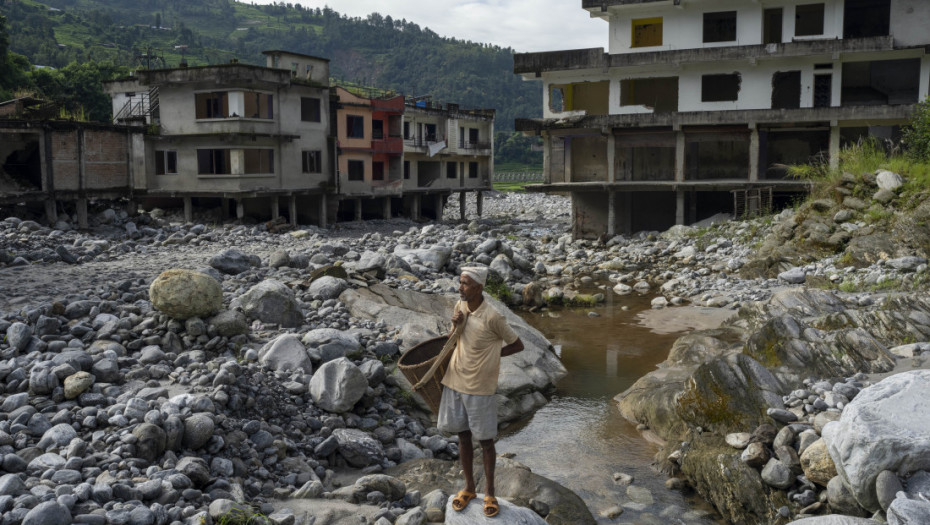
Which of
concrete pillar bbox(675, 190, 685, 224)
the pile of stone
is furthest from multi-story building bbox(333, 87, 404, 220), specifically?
the pile of stone

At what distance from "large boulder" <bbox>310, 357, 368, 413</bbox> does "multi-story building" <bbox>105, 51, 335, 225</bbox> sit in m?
26.0

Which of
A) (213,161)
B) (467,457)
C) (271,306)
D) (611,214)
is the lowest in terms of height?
(467,457)

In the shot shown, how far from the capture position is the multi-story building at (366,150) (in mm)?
42156

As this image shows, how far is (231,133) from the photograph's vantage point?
3459 centimetres

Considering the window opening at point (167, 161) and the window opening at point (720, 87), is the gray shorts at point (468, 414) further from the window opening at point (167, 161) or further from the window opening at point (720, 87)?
the window opening at point (167, 161)

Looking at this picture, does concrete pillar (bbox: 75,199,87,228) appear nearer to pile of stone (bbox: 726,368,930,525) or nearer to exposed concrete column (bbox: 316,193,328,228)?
exposed concrete column (bbox: 316,193,328,228)

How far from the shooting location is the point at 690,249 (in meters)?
28.8

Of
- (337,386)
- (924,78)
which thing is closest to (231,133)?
(337,386)

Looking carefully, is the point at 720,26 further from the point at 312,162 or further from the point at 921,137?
the point at 312,162

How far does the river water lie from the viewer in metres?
9.50

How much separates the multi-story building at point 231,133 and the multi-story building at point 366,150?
277 centimetres

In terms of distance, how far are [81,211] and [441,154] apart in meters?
24.6

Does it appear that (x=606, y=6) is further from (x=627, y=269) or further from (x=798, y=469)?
(x=798, y=469)

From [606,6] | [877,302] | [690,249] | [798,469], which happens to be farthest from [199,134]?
[798,469]
